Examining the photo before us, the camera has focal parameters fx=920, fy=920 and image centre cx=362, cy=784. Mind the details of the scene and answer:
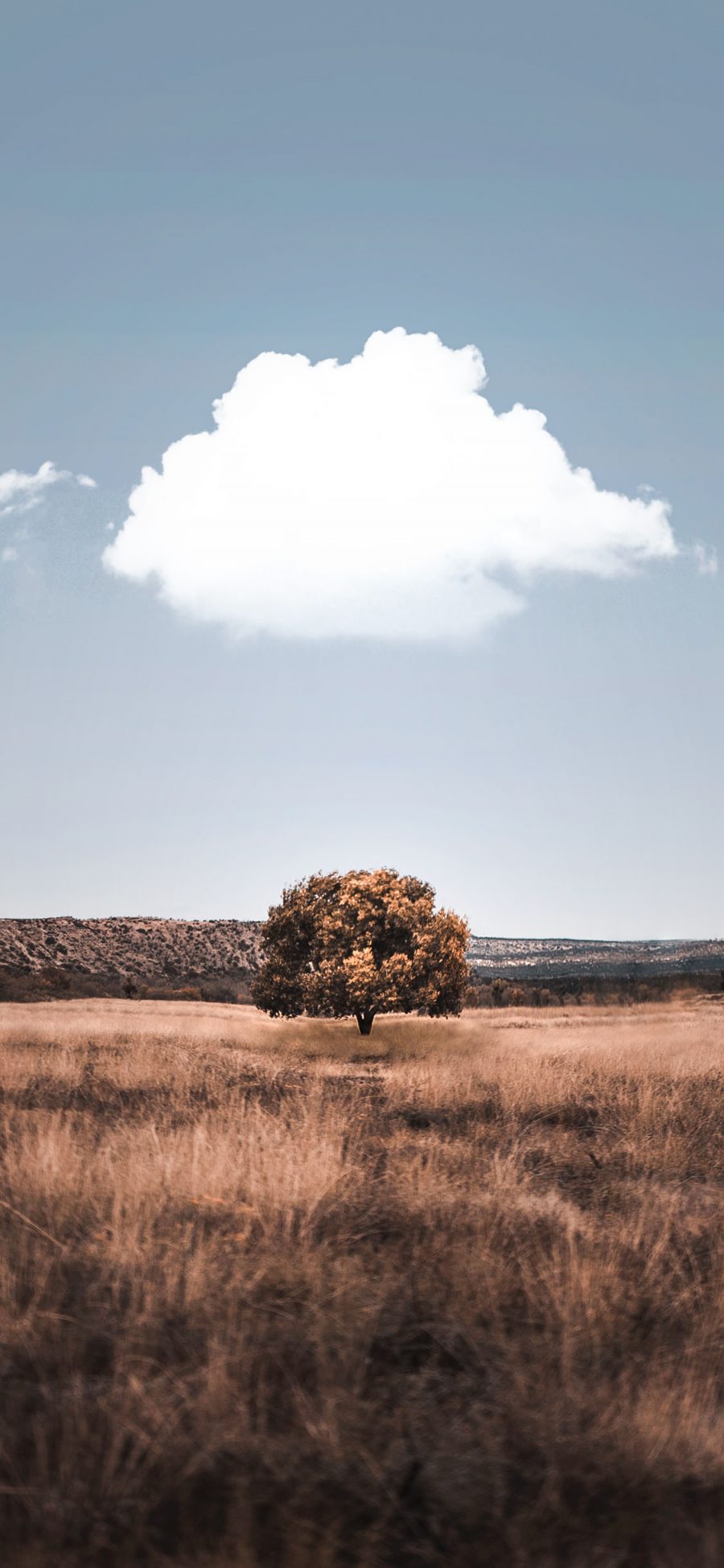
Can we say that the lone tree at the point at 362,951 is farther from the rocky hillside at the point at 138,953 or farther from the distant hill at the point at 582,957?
the distant hill at the point at 582,957

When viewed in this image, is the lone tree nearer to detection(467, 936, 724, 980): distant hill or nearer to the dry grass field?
the dry grass field

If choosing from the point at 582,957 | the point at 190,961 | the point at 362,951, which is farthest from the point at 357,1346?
the point at 582,957

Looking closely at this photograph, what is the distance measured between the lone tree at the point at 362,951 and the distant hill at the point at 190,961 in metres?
44.3

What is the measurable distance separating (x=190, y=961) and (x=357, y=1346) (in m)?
110

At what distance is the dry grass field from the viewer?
318 cm

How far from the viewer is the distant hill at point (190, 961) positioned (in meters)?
79.8

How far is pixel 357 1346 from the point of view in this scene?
14.1 ft

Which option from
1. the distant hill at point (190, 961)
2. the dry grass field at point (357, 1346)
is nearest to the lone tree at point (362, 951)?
the dry grass field at point (357, 1346)

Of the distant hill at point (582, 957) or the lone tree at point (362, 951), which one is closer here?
the lone tree at point (362, 951)

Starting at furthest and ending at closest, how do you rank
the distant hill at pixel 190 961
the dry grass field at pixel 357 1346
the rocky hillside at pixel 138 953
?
the rocky hillside at pixel 138 953 < the distant hill at pixel 190 961 < the dry grass field at pixel 357 1346

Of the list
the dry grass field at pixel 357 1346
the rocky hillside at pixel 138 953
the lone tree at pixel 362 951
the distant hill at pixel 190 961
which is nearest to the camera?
the dry grass field at pixel 357 1346

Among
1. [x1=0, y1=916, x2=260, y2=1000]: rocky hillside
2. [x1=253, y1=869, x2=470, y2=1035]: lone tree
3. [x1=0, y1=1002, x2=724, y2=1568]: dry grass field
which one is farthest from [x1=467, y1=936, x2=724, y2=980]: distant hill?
[x1=0, y1=1002, x2=724, y2=1568]: dry grass field

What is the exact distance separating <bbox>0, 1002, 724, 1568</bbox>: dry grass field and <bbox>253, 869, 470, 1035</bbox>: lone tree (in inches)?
825

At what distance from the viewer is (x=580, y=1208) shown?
6.74 meters
